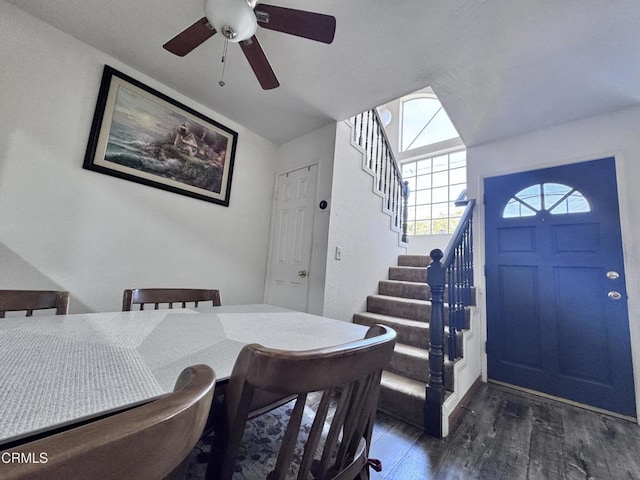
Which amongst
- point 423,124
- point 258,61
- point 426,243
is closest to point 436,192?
point 426,243

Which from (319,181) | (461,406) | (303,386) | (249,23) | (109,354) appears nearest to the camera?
(303,386)

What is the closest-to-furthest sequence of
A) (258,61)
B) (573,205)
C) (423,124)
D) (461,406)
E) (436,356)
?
(258,61) < (436,356) < (461,406) < (573,205) < (423,124)

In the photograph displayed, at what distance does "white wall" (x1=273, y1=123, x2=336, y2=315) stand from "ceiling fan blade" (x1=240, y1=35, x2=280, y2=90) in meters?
1.08

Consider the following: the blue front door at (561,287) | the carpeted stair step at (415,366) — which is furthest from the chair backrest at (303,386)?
the blue front door at (561,287)

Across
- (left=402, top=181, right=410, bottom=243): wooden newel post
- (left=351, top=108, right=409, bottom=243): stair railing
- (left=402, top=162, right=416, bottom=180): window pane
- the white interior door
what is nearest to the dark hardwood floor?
the white interior door

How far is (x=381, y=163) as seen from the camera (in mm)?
3436

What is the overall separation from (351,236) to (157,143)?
6.54ft

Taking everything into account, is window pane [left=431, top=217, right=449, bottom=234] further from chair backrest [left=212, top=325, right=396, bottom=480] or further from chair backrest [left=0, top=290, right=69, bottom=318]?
chair backrest [left=0, top=290, right=69, bottom=318]

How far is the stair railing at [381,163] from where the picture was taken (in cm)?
306

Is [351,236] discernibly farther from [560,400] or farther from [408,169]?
[408,169]

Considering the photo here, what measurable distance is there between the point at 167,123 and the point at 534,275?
364cm

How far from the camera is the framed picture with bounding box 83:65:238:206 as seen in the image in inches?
77.9

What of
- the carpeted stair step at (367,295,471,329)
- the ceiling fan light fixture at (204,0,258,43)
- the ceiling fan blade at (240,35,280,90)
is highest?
the ceiling fan blade at (240,35,280,90)

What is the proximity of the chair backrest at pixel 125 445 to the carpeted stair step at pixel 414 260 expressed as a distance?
3.34 meters
